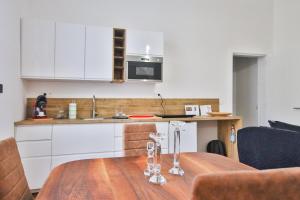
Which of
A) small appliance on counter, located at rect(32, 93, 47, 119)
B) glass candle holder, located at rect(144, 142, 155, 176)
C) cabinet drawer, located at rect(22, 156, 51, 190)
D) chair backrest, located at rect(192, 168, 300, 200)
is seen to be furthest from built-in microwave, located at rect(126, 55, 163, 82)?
chair backrest, located at rect(192, 168, 300, 200)

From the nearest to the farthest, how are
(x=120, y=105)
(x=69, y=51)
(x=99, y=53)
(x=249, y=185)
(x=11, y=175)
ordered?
(x=249, y=185) < (x=11, y=175) < (x=69, y=51) < (x=99, y=53) < (x=120, y=105)

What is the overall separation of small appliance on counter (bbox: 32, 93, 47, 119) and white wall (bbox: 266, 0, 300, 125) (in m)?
4.04

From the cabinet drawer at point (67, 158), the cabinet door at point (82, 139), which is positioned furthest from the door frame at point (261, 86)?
the cabinet drawer at point (67, 158)

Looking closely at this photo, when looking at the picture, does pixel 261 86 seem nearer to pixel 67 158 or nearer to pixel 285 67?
→ pixel 285 67

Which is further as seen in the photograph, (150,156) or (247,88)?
(247,88)

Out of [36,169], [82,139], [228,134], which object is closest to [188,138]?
[228,134]

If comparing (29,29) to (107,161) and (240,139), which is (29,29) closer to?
(107,161)

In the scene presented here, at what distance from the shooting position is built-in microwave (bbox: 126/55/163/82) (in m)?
3.46

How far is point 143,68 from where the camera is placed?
3.53 m

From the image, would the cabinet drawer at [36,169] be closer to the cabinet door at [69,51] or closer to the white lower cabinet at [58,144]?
the white lower cabinet at [58,144]

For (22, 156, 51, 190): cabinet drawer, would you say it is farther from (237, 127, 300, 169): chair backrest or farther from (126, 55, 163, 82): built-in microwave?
(237, 127, 300, 169): chair backrest

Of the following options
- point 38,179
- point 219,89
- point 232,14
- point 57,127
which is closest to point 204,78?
point 219,89

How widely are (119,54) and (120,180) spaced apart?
2595mm

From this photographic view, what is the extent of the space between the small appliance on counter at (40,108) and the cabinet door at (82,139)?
0.40m
